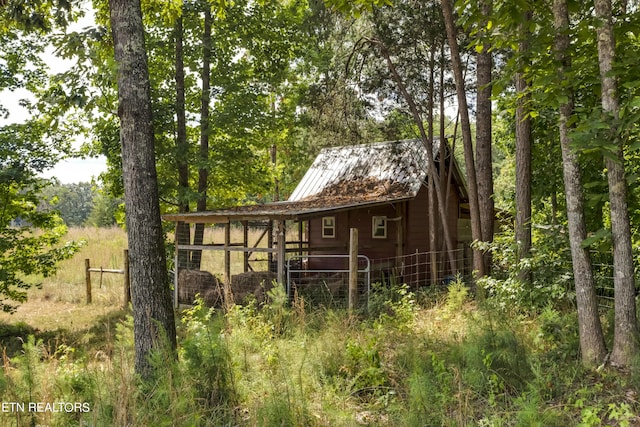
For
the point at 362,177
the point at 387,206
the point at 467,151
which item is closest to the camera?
the point at 467,151

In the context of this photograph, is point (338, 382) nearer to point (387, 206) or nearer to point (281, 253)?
point (281, 253)

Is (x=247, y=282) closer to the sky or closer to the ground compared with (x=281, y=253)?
closer to the ground

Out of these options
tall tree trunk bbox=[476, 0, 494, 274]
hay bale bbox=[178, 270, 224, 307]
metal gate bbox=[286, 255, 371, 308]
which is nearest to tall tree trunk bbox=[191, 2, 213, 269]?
hay bale bbox=[178, 270, 224, 307]

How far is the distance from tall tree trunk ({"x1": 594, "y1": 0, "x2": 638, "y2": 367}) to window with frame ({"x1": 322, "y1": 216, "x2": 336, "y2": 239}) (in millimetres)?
13531

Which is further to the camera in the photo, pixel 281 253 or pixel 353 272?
pixel 281 253

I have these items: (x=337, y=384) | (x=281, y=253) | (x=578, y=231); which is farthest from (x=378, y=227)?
(x=337, y=384)

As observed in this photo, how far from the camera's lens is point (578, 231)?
5910 millimetres

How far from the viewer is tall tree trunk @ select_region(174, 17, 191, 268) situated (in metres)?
16.7

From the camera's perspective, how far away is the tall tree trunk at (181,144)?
16.7m

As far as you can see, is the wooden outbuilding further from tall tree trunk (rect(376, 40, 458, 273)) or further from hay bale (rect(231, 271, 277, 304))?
hay bale (rect(231, 271, 277, 304))

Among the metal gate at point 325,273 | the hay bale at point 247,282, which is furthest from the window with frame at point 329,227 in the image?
the hay bale at point 247,282

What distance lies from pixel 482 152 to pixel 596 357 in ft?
23.9

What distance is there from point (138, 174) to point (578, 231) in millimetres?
4992

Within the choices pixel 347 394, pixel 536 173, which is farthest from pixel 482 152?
pixel 347 394
